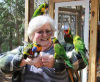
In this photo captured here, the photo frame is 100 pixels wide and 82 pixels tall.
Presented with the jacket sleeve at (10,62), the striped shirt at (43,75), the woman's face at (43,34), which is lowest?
the striped shirt at (43,75)

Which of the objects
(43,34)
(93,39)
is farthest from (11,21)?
(43,34)

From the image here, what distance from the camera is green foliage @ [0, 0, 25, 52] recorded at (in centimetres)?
929

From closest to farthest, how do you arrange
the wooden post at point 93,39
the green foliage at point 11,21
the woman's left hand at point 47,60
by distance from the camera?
the woman's left hand at point 47,60 < the wooden post at point 93,39 < the green foliage at point 11,21

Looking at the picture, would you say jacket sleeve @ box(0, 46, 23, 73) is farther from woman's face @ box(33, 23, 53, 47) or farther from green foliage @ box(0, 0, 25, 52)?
green foliage @ box(0, 0, 25, 52)

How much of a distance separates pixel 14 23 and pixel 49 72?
30.1ft

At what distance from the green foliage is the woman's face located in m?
8.52

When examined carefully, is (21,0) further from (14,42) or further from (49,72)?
(49,72)

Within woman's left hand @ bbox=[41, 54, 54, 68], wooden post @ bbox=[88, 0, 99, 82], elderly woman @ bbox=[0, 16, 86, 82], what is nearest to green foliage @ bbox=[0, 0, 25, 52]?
wooden post @ bbox=[88, 0, 99, 82]

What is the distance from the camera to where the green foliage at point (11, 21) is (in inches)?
366

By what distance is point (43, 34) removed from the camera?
1.06 m

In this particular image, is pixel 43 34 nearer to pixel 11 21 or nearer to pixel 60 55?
pixel 60 55

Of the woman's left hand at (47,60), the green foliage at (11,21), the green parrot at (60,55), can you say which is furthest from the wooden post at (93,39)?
the green foliage at (11,21)

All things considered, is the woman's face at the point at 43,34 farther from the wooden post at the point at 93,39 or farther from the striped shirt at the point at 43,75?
the wooden post at the point at 93,39

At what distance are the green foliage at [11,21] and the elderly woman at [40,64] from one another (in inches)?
334
